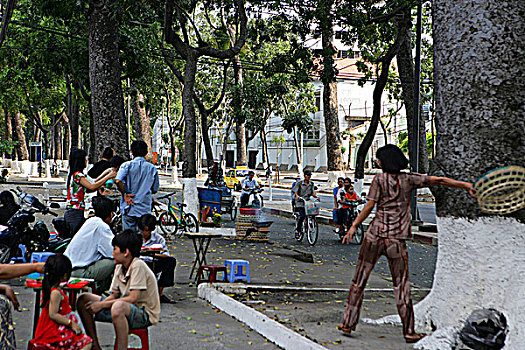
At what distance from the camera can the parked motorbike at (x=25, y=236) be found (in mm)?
8758

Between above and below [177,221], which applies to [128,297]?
above

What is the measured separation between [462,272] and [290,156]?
7031cm

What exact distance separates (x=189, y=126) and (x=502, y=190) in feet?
38.1

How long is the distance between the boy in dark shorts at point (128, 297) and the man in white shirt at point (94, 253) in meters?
1.07

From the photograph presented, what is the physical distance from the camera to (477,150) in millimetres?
5797

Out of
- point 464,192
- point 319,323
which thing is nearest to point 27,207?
point 319,323

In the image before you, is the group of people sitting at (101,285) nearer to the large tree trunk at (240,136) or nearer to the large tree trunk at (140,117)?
the large tree trunk at (240,136)

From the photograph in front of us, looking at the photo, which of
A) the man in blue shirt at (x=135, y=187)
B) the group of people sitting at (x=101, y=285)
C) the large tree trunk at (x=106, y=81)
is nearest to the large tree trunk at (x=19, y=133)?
the large tree trunk at (x=106, y=81)

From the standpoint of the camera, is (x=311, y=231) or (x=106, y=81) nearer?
(x=106, y=81)

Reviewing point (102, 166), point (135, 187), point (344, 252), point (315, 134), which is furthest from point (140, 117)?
point (315, 134)

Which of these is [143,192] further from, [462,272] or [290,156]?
[290,156]

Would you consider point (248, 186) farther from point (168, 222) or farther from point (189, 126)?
point (168, 222)

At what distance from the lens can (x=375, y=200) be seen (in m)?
6.02

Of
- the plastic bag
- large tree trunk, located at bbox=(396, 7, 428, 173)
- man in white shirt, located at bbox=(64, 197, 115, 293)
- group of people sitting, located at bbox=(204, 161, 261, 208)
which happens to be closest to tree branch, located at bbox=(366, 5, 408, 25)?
large tree trunk, located at bbox=(396, 7, 428, 173)
